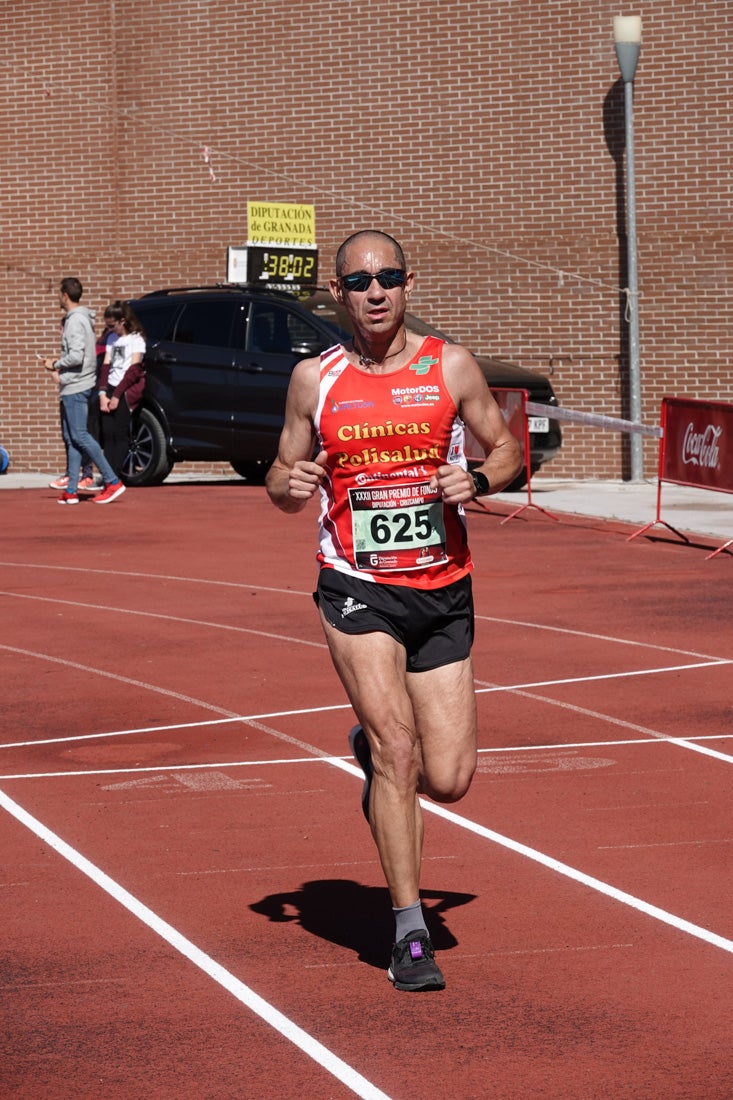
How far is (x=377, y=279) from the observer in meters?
5.52

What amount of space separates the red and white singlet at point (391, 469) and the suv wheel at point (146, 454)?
15060mm

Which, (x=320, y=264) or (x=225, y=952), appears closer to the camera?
(x=225, y=952)

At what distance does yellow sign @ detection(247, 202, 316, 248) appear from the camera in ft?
76.8

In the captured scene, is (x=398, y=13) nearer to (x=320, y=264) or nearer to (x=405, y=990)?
(x=320, y=264)

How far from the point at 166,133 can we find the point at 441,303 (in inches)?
183

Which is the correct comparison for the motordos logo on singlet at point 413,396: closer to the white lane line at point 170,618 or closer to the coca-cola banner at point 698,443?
the white lane line at point 170,618

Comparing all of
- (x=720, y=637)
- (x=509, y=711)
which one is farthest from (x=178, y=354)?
(x=509, y=711)

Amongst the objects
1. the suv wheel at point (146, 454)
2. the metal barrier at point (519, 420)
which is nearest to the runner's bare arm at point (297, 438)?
the metal barrier at point (519, 420)

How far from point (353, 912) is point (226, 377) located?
14601 millimetres

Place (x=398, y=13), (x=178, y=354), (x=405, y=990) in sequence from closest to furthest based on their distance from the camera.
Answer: (x=405, y=990) → (x=178, y=354) → (x=398, y=13)

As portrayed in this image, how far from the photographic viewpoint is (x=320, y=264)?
25266mm

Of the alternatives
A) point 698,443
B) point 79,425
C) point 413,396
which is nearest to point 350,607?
point 413,396

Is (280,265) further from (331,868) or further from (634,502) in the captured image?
(331,868)

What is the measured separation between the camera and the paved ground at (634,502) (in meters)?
17.5
